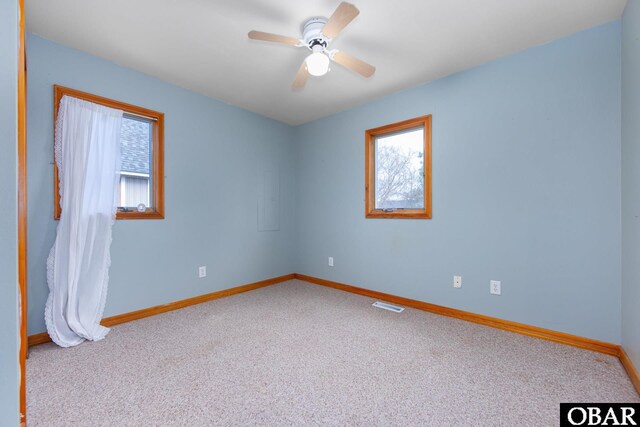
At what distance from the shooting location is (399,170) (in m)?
3.13

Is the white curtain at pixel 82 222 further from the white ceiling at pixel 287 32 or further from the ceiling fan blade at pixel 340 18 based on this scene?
the ceiling fan blade at pixel 340 18

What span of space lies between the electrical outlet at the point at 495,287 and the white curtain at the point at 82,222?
3.33 meters

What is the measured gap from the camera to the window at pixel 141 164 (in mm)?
2576

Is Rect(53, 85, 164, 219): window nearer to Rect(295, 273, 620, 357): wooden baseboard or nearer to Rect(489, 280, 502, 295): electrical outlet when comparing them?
Rect(295, 273, 620, 357): wooden baseboard

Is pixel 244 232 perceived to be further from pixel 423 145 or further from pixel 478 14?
pixel 478 14

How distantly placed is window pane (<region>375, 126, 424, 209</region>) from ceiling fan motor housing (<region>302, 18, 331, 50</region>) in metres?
1.53

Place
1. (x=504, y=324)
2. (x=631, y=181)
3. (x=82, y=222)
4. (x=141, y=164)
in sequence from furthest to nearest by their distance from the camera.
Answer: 1. (x=141, y=164)
2. (x=504, y=324)
3. (x=82, y=222)
4. (x=631, y=181)

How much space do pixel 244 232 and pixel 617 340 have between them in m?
3.57

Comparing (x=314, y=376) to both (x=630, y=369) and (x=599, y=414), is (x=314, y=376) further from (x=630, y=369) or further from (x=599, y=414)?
(x=630, y=369)

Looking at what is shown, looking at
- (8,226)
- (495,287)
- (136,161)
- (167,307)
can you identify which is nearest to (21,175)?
(8,226)

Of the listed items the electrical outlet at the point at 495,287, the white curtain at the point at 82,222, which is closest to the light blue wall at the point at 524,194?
the electrical outlet at the point at 495,287

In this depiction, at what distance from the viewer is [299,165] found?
418 centimetres

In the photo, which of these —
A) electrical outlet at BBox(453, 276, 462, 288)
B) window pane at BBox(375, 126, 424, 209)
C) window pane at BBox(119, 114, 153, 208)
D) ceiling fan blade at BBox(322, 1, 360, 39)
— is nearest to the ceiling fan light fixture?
ceiling fan blade at BBox(322, 1, 360, 39)

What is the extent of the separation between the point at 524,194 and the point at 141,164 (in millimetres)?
3572
